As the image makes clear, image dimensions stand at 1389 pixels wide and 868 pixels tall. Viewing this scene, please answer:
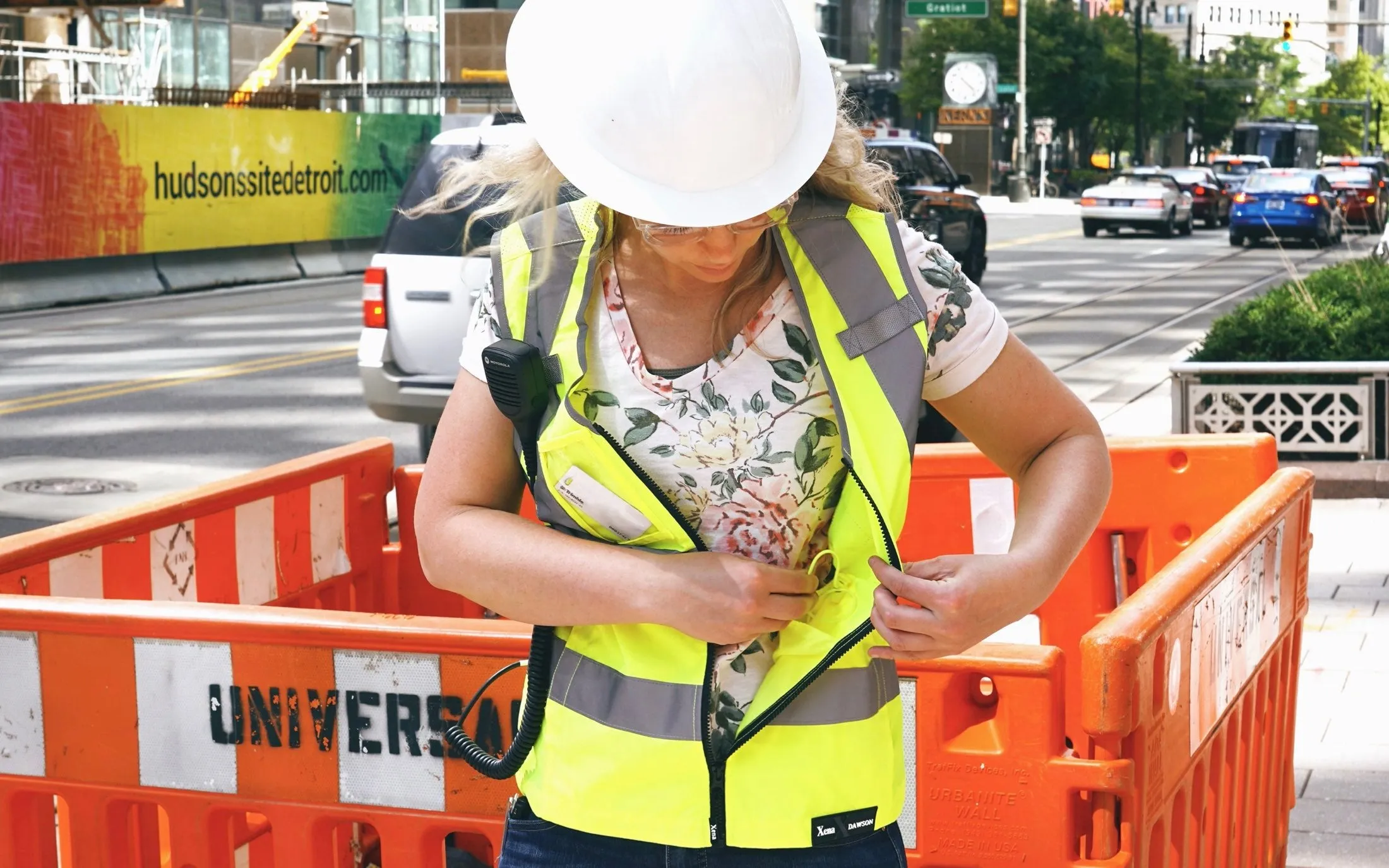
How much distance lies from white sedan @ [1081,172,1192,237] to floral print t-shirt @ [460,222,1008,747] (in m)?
36.9

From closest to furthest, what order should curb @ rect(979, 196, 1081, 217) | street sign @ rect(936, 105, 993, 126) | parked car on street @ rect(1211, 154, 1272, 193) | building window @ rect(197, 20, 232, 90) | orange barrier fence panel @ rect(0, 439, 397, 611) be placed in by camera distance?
orange barrier fence panel @ rect(0, 439, 397, 611) → building window @ rect(197, 20, 232, 90) → curb @ rect(979, 196, 1081, 217) → parked car on street @ rect(1211, 154, 1272, 193) → street sign @ rect(936, 105, 993, 126)

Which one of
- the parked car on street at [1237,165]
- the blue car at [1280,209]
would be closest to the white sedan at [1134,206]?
the blue car at [1280,209]

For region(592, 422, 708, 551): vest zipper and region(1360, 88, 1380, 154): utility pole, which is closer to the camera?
region(592, 422, 708, 551): vest zipper

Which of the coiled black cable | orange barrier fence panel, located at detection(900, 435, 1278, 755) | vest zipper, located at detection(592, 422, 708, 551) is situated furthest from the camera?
orange barrier fence panel, located at detection(900, 435, 1278, 755)

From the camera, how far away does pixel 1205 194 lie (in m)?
42.8

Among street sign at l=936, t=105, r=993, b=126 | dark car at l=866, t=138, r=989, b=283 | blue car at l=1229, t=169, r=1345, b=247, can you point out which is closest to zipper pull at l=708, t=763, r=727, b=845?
dark car at l=866, t=138, r=989, b=283

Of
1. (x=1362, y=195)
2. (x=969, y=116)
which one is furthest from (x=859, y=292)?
(x=969, y=116)

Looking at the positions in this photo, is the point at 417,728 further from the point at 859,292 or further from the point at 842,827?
the point at 859,292

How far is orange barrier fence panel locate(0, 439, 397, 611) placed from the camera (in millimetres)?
3430

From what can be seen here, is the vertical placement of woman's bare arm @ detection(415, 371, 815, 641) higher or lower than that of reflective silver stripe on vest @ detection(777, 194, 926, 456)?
lower

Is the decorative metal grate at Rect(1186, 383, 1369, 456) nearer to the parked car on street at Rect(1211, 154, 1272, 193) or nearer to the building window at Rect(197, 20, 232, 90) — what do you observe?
the building window at Rect(197, 20, 232, 90)

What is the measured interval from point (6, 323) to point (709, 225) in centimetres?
1778

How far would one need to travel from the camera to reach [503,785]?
104 inches

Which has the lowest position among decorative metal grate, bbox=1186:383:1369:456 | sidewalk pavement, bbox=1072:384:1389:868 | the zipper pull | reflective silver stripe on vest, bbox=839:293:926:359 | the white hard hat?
sidewalk pavement, bbox=1072:384:1389:868
